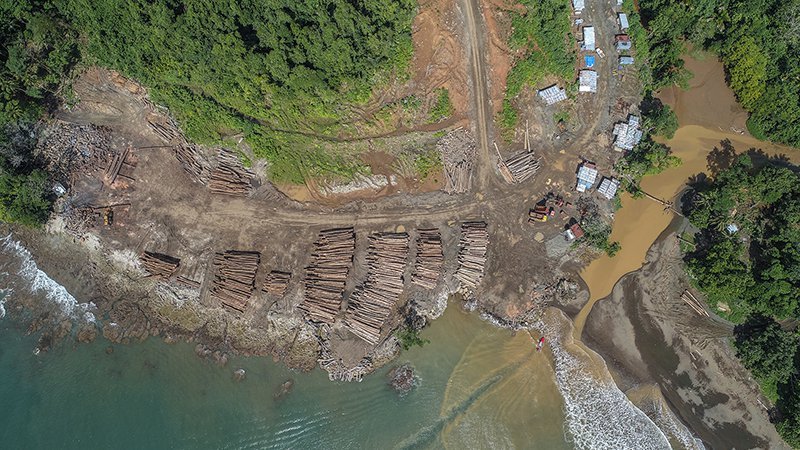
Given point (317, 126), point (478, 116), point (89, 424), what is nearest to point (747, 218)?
point (478, 116)

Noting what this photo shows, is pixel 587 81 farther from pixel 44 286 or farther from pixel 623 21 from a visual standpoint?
pixel 44 286

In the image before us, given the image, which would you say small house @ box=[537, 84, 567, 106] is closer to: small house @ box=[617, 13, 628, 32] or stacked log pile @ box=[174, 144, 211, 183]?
small house @ box=[617, 13, 628, 32]

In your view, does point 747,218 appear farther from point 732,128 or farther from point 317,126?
point 317,126

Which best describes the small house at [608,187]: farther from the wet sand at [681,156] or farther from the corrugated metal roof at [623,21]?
the corrugated metal roof at [623,21]

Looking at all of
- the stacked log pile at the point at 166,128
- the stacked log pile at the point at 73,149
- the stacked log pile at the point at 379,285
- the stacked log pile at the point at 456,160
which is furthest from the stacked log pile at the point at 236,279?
the stacked log pile at the point at 456,160

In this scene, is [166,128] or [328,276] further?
[166,128]

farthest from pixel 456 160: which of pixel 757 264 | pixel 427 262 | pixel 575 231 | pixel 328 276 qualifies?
pixel 757 264
